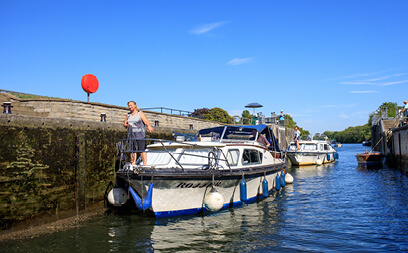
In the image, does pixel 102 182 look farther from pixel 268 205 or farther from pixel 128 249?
pixel 268 205

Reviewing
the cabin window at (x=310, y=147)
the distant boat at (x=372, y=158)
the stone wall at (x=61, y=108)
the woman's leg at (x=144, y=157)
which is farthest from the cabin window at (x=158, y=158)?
the cabin window at (x=310, y=147)

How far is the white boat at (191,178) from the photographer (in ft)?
31.8

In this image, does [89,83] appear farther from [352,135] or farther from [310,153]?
[352,135]

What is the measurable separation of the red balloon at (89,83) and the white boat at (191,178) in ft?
21.7

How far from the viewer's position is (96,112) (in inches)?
741

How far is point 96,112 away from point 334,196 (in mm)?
13504

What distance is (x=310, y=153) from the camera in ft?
101

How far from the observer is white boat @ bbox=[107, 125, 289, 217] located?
9.70 meters

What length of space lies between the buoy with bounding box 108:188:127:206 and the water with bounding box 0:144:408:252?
0.51 metres

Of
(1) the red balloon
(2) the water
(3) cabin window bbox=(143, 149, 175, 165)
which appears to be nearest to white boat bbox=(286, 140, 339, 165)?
(2) the water

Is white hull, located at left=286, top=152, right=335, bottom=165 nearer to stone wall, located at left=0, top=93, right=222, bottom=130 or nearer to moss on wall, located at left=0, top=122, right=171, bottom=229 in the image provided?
stone wall, located at left=0, top=93, right=222, bottom=130

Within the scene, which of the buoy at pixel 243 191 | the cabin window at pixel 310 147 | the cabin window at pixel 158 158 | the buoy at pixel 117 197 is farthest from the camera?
the cabin window at pixel 310 147

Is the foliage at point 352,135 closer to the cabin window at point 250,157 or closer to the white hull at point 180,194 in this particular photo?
the cabin window at point 250,157

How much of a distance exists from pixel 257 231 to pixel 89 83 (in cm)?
1219
